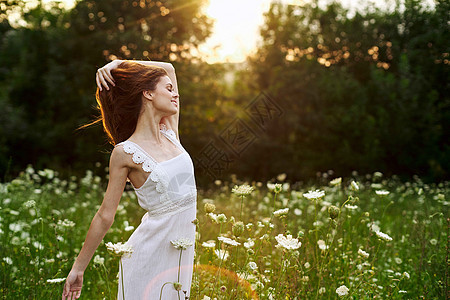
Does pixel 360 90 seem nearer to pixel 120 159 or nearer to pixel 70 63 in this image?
pixel 70 63

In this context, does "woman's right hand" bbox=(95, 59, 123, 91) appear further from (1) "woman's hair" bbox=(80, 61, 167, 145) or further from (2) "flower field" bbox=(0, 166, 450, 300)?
(2) "flower field" bbox=(0, 166, 450, 300)

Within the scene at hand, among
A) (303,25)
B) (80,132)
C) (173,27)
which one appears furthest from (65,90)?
(303,25)

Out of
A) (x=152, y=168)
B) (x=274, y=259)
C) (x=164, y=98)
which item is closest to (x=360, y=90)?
(x=274, y=259)

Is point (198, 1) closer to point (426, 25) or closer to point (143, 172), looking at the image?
point (426, 25)

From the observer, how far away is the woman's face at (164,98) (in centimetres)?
199

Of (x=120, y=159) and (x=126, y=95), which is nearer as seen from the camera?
(x=120, y=159)

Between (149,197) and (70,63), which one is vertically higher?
(149,197)

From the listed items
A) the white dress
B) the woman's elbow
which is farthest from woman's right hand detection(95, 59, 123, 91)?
the woman's elbow

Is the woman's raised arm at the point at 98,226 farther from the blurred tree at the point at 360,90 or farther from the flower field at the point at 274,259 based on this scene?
the blurred tree at the point at 360,90

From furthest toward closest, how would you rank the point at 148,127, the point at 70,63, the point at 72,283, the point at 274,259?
the point at 70,63, the point at 274,259, the point at 148,127, the point at 72,283

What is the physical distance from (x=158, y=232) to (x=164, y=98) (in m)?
0.64

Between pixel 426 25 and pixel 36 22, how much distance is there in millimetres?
14149

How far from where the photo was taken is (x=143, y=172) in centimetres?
181

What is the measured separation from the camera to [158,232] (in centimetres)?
181
